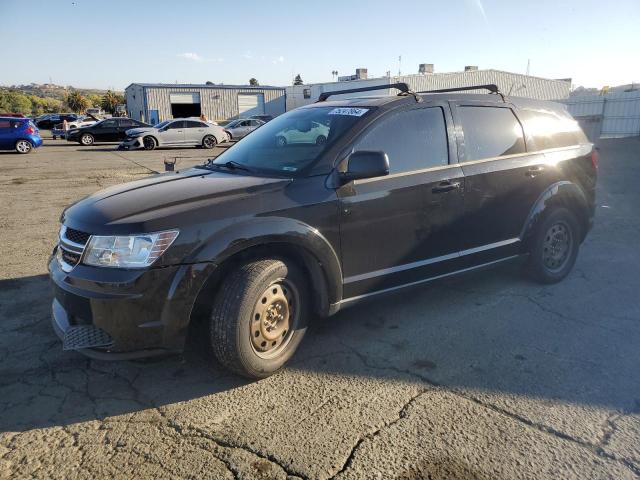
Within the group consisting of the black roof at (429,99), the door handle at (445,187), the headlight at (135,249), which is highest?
the black roof at (429,99)

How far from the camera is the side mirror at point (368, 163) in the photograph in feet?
10.8

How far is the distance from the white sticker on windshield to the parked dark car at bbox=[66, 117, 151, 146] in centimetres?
2630

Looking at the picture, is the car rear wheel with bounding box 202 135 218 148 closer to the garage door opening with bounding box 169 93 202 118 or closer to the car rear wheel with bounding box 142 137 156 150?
the car rear wheel with bounding box 142 137 156 150

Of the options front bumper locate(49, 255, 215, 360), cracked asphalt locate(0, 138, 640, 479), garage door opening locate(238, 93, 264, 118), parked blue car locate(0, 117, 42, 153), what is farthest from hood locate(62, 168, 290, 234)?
Result: garage door opening locate(238, 93, 264, 118)

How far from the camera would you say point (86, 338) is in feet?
9.47

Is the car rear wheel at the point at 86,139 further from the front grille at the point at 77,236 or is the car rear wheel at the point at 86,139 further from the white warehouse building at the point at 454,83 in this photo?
the front grille at the point at 77,236

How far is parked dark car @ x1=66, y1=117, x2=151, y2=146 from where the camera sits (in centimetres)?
2733

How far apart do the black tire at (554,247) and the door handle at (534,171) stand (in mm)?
442

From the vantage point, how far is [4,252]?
605 cm

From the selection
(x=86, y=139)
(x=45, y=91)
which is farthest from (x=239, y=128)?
(x=45, y=91)

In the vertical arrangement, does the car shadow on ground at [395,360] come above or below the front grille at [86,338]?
below

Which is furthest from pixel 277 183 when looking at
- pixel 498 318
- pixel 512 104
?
pixel 512 104

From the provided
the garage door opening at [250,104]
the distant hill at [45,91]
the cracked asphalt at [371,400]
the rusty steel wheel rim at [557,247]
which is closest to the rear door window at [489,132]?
the rusty steel wheel rim at [557,247]

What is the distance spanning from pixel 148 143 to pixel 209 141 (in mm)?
3048
